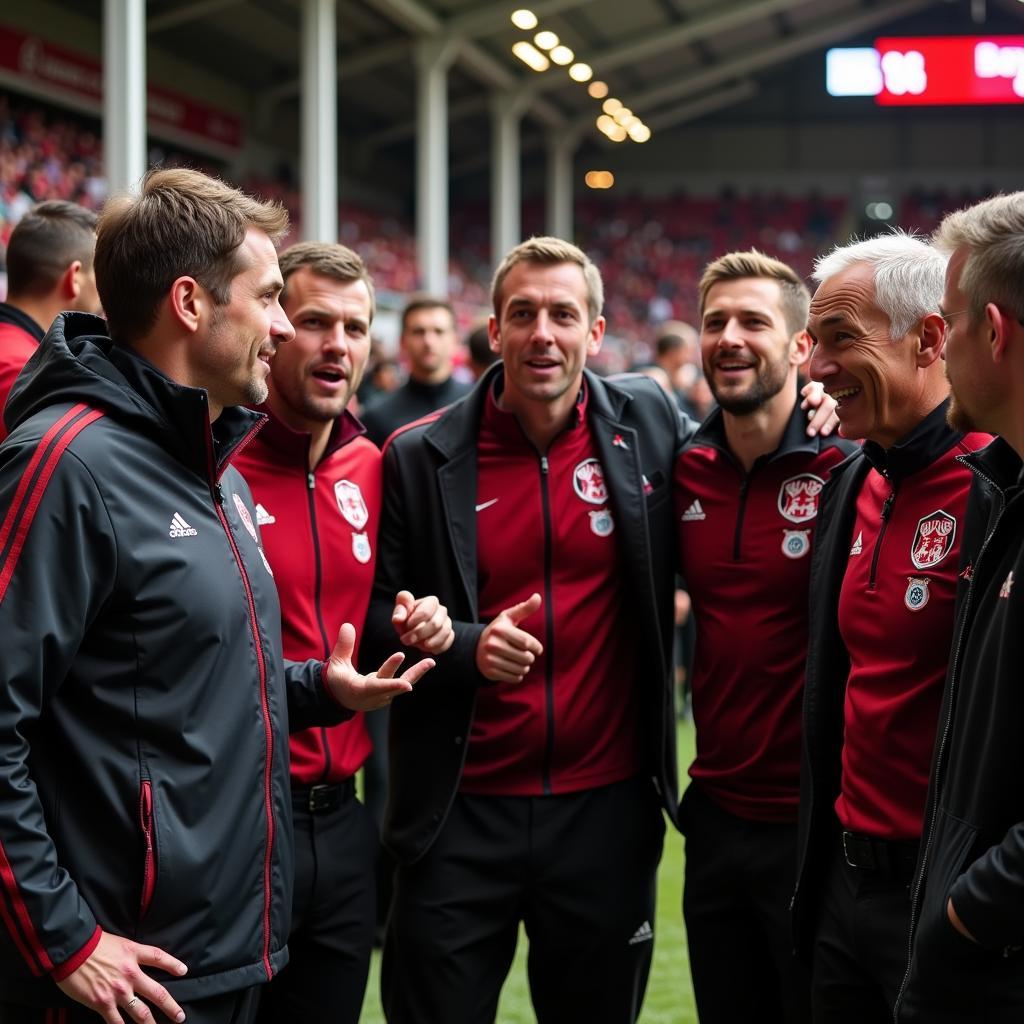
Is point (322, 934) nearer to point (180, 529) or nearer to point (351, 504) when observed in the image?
point (351, 504)

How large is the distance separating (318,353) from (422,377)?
3454 millimetres

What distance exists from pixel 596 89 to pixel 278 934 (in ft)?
88.7

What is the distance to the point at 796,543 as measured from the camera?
326cm

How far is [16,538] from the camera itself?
203 centimetres

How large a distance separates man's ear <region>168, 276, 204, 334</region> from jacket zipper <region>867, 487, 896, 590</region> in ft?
4.83

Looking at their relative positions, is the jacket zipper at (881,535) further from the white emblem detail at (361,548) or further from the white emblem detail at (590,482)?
the white emblem detail at (361,548)

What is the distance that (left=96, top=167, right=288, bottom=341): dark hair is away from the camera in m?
2.34

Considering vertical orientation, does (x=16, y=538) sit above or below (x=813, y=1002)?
above

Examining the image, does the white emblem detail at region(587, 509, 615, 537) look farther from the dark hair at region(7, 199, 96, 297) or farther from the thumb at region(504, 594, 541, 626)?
the dark hair at region(7, 199, 96, 297)

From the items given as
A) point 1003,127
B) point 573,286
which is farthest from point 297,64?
point 573,286

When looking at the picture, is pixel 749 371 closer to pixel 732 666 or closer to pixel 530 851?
pixel 732 666

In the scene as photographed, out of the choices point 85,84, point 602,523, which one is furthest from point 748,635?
point 85,84

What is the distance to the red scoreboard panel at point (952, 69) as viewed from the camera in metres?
17.8

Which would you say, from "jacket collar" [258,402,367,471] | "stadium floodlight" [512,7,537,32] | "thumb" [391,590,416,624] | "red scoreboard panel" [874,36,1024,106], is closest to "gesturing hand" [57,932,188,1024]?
"thumb" [391,590,416,624]
